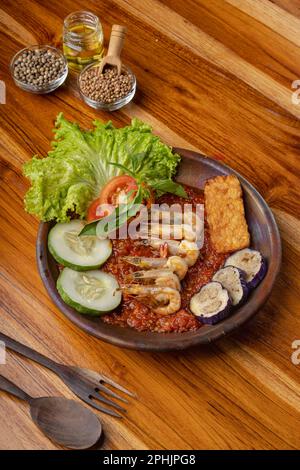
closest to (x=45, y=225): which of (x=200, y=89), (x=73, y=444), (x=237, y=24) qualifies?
(x=73, y=444)

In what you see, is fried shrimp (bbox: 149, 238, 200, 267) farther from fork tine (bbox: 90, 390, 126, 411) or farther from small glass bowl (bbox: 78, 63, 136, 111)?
small glass bowl (bbox: 78, 63, 136, 111)

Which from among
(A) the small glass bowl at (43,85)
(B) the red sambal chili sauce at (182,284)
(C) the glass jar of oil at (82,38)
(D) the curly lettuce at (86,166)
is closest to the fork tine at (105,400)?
(B) the red sambal chili sauce at (182,284)

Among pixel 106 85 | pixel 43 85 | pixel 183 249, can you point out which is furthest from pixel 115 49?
pixel 183 249

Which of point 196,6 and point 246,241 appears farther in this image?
point 196,6

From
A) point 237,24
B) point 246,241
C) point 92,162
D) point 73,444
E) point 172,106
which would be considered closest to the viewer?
point 73,444
